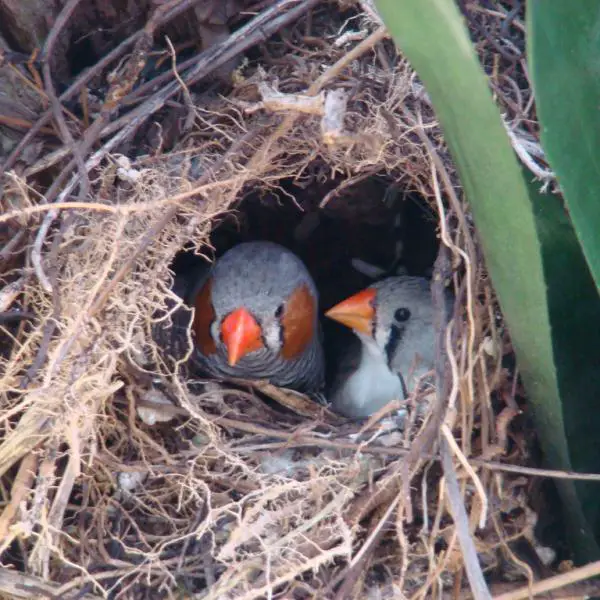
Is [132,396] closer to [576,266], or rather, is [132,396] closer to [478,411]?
Result: [478,411]

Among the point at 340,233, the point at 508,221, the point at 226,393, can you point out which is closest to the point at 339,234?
the point at 340,233

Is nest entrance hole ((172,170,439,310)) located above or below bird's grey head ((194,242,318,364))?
above

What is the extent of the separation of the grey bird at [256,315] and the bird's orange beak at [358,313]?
0.11m

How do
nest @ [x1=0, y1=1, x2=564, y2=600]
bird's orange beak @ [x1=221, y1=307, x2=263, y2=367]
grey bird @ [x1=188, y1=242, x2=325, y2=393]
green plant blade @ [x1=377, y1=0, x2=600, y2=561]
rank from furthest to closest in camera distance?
1. grey bird @ [x1=188, y1=242, x2=325, y2=393]
2. bird's orange beak @ [x1=221, y1=307, x2=263, y2=367]
3. nest @ [x1=0, y1=1, x2=564, y2=600]
4. green plant blade @ [x1=377, y1=0, x2=600, y2=561]

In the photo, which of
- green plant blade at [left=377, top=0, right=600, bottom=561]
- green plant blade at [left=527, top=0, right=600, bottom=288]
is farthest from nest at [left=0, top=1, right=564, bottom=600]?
green plant blade at [left=527, top=0, right=600, bottom=288]

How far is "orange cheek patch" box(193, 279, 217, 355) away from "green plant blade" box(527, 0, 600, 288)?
141 cm

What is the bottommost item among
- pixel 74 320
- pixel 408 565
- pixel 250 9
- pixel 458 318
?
pixel 408 565

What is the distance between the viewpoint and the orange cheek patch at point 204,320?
284 centimetres

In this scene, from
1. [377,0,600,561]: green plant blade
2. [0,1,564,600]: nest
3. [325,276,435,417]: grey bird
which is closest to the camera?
[377,0,600,561]: green plant blade

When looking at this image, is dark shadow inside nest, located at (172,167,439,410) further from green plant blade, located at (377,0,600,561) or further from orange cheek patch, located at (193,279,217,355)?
green plant blade, located at (377,0,600,561)

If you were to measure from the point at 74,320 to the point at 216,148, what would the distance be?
66cm

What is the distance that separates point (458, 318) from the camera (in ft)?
6.77

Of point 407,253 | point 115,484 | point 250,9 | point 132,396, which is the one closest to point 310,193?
point 407,253

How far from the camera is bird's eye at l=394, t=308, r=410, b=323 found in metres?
2.88
